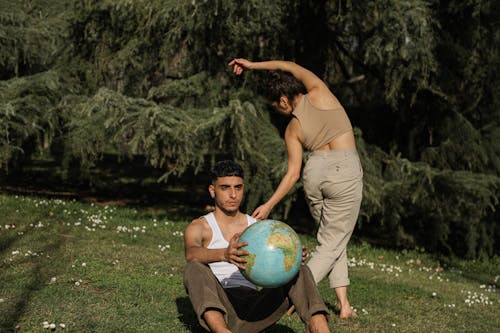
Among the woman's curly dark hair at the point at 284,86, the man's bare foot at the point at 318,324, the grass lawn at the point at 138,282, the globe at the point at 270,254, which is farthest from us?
the woman's curly dark hair at the point at 284,86

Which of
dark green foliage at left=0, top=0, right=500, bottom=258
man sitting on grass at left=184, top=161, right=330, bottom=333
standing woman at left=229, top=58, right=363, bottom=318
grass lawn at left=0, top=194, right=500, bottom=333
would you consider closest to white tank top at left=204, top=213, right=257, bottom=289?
man sitting on grass at left=184, top=161, right=330, bottom=333

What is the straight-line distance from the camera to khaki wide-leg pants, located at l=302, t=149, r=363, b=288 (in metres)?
5.35

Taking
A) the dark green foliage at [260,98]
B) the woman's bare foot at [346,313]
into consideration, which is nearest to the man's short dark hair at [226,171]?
the woman's bare foot at [346,313]

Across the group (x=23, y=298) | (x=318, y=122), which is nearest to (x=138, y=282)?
(x=23, y=298)

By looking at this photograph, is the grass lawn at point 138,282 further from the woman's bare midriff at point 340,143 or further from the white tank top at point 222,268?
the woman's bare midriff at point 340,143

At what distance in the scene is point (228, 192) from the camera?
13.9 feet

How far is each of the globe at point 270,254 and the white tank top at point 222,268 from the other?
456 millimetres

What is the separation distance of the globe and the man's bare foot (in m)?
0.29

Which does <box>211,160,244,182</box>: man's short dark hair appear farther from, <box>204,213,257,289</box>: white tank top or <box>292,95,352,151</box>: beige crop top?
<box>292,95,352,151</box>: beige crop top

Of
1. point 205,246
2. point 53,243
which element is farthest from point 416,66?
point 205,246

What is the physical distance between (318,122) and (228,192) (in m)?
1.40

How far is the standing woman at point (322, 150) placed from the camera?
5320 mm

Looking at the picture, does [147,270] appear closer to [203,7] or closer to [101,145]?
[101,145]

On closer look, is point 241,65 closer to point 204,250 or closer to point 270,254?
point 204,250
